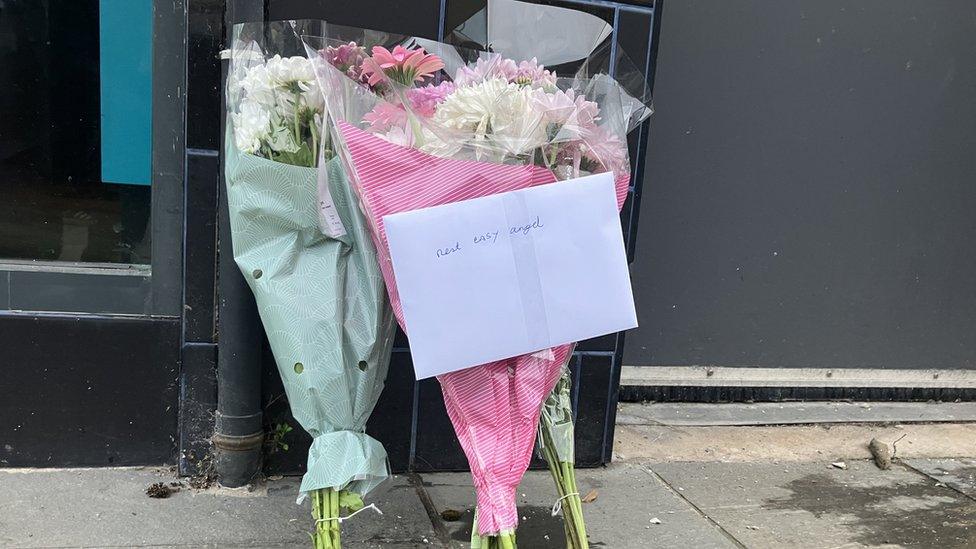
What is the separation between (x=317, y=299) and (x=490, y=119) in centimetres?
61

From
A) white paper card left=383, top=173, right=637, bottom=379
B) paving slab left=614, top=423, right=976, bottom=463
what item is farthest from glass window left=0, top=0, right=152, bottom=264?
paving slab left=614, top=423, right=976, bottom=463

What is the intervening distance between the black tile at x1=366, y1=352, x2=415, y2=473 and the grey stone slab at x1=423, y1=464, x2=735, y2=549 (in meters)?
0.18

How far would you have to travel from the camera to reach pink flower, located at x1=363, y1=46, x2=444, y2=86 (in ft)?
5.93

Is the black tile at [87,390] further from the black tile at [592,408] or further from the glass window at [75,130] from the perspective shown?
the black tile at [592,408]

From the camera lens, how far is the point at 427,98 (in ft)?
5.99

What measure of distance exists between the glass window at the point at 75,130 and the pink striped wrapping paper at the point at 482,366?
1489mm

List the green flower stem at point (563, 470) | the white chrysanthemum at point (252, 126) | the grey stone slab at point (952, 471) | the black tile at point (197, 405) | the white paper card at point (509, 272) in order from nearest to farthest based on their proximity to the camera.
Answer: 1. the white paper card at point (509, 272)
2. the white chrysanthemum at point (252, 126)
3. the green flower stem at point (563, 470)
4. the black tile at point (197, 405)
5. the grey stone slab at point (952, 471)

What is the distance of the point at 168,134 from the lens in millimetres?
2781

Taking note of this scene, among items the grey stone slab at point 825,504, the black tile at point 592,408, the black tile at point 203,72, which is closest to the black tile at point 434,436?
the black tile at point 592,408

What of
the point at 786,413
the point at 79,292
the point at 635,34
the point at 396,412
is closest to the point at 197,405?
the point at 79,292

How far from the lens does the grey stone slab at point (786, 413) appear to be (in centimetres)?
396

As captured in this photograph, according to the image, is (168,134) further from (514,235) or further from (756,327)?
(756,327)

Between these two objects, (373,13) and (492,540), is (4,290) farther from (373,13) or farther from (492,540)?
(492,540)

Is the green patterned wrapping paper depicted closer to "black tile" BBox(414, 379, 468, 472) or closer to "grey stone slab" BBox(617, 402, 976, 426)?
"black tile" BBox(414, 379, 468, 472)
